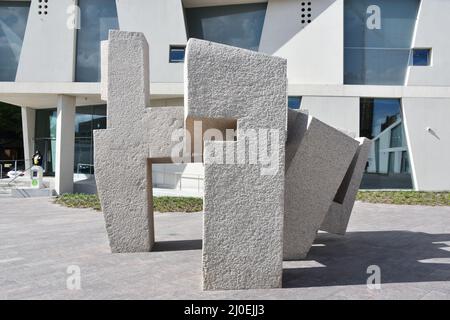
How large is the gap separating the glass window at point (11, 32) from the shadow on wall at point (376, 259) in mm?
17090

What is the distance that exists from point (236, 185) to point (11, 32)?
737 inches

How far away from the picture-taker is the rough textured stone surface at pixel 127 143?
6.36 m

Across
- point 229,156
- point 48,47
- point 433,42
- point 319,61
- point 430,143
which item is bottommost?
point 229,156

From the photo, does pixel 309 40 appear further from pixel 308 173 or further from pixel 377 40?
pixel 308 173

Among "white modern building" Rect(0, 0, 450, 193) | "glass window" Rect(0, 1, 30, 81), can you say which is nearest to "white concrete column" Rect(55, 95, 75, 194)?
"white modern building" Rect(0, 0, 450, 193)

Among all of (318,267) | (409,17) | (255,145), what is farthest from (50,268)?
(409,17)

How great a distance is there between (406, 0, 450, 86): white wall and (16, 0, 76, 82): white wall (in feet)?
52.2

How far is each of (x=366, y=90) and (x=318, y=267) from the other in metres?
13.9

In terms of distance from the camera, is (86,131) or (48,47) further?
(86,131)

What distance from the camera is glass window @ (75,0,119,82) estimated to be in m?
18.2

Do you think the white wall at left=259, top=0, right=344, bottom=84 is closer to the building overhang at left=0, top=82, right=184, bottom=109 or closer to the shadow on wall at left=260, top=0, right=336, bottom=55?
the shadow on wall at left=260, top=0, right=336, bottom=55

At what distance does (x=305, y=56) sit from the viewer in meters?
18.0

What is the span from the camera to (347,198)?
786 cm

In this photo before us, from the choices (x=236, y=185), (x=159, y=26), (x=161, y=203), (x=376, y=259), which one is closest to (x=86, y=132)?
(x=159, y=26)
